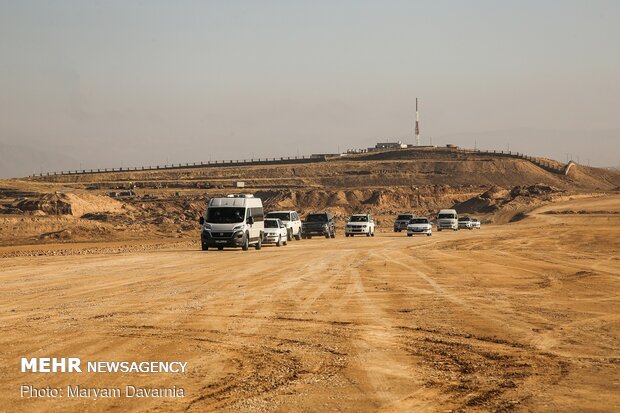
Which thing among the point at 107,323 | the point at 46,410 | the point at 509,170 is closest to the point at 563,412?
the point at 46,410

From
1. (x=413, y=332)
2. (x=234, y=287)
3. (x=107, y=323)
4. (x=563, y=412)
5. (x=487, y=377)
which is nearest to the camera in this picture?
(x=563, y=412)

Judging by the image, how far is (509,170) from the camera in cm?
16875

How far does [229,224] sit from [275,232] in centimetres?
722

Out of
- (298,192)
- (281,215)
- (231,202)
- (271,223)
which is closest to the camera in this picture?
(231,202)

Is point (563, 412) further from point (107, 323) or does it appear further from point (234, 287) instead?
point (234, 287)

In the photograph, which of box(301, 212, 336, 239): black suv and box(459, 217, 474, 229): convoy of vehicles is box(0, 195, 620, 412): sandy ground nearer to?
box(301, 212, 336, 239): black suv

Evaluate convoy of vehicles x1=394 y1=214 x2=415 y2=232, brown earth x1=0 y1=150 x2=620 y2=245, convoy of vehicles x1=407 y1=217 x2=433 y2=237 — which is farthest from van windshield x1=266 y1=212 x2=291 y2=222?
convoy of vehicles x1=394 y1=214 x2=415 y2=232

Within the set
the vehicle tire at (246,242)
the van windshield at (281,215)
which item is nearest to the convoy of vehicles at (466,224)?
the van windshield at (281,215)

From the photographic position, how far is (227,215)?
45000 millimetres

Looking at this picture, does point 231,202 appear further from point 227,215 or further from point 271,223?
point 271,223

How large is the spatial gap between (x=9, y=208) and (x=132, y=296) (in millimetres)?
71984

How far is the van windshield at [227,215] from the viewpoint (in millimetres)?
44875

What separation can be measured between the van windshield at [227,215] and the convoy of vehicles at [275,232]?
623cm

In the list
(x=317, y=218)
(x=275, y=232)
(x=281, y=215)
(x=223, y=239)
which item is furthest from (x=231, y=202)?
(x=317, y=218)
